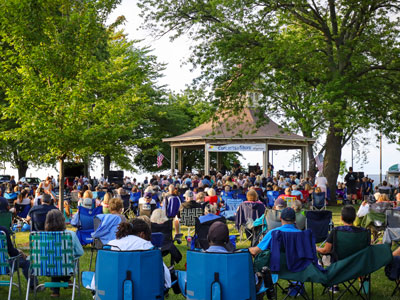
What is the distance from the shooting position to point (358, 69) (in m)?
20.8

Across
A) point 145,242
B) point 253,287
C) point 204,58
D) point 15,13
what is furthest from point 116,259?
point 204,58

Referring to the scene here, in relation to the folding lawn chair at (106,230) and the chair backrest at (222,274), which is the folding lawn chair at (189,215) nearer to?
the folding lawn chair at (106,230)

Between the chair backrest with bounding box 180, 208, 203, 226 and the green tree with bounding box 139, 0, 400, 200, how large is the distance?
8140mm

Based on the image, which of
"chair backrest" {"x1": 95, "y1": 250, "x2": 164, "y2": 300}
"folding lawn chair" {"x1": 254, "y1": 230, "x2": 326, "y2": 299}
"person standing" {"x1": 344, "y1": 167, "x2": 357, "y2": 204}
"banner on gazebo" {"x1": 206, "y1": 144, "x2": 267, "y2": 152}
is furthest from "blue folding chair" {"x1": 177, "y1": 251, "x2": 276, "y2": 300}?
"banner on gazebo" {"x1": 206, "y1": 144, "x2": 267, "y2": 152}

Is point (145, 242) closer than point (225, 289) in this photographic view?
No

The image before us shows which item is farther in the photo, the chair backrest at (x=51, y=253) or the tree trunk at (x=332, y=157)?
the tree trunk at (x=332, y=157)

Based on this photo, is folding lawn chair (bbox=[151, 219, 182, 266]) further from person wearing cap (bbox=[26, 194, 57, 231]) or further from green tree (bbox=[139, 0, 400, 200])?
green tree (bbox=[139, 0, 400, 200])

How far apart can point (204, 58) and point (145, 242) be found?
1667cm

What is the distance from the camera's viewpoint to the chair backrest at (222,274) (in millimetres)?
4582

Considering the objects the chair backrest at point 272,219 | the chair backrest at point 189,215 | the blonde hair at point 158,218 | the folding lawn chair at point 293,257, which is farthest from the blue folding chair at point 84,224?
the folding lawn chair at point 293,257

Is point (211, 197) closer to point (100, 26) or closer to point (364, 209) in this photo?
point (364, 209)

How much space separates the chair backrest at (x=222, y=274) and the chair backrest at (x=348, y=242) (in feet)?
6.94

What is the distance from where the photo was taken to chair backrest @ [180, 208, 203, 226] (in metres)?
11.8

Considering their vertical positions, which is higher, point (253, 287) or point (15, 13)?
point (15, 13)
